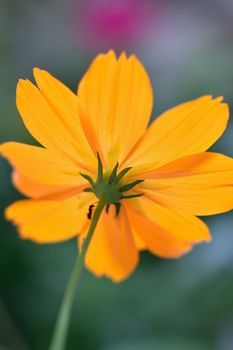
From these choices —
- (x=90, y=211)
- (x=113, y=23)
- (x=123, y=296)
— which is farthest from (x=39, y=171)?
(x=113, y=23)

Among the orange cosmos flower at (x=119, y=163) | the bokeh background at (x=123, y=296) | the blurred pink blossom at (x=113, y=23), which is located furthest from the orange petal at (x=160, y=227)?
the blurred pink blossom at (x=113, y=23)

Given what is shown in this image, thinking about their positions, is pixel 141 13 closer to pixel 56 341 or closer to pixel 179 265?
pixel 179 265

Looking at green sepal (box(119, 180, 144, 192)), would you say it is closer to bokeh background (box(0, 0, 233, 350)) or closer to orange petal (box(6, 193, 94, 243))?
orange petal (box(6, 193, 94, 243))

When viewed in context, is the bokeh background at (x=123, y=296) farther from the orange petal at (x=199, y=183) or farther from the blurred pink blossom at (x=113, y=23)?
the orange petal at (x=199, y=183)

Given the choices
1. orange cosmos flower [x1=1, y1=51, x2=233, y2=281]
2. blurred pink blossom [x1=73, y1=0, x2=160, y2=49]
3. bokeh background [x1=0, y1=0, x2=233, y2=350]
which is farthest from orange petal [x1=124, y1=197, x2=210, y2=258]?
blurred pink blossom [x1=73, y1=0, x2=160, y2=49]

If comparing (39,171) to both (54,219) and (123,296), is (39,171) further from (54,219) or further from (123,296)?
(123,296)

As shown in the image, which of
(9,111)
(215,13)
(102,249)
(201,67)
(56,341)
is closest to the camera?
(56,341)

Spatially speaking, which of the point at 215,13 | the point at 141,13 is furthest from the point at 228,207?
the point at 215,13
